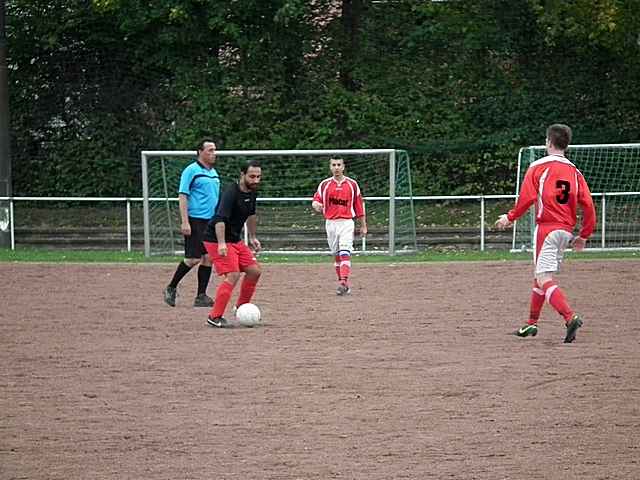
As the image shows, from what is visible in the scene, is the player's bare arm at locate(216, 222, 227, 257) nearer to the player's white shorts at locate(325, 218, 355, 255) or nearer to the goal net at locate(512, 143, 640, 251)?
the player's white shorts at locate(325, 218, 355, 255)

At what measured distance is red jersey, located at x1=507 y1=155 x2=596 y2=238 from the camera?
1221 cm

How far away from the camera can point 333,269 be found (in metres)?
21.4

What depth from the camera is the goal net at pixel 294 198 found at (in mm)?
25188

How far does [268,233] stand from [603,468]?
1976 centimetres

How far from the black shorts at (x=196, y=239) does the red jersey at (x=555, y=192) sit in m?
4.43

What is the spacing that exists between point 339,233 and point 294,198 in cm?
887

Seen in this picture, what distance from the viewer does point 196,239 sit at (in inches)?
612

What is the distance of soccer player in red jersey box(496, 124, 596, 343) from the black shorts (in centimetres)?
435

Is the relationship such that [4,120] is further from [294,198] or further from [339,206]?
[339,206]

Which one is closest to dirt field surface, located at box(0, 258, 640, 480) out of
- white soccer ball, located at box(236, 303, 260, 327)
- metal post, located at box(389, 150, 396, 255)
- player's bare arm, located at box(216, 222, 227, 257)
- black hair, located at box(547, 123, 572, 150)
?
white soccer ball, located at box(236, 303, 260, 327)

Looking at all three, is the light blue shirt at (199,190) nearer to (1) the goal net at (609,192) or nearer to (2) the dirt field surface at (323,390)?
(2) the dirt field surface at (323,390)

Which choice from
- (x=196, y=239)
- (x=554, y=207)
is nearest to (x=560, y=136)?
(x=554, y=207)

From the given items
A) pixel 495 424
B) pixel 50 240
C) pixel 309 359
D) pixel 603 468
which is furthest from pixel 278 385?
pixel 50 240

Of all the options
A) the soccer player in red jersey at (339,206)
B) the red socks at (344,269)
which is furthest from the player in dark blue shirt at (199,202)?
the soccer player in red jersey at (339,206)
